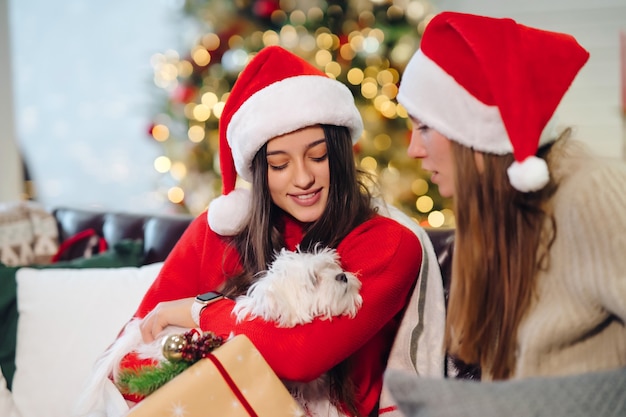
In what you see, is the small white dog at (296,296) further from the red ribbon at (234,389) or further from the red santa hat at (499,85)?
the red santa hat at (499,85)

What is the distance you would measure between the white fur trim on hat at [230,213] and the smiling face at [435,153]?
547mm

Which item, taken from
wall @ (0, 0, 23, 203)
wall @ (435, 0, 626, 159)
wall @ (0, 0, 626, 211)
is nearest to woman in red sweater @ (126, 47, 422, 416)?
wall @ (0, 0, 23, 203)

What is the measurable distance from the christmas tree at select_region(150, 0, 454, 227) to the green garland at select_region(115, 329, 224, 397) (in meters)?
1.97

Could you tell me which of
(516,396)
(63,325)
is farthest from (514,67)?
(63,325)

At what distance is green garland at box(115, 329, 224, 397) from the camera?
1139mm

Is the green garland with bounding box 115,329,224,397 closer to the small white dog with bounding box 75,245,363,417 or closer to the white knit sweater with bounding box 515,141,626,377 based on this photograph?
the small white dog with bounding box 75,245,363,417

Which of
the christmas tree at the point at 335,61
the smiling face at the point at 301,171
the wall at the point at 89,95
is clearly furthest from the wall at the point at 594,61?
the smiling face at the point at 301,171

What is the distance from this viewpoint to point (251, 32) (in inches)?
132

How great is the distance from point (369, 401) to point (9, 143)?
281 cm

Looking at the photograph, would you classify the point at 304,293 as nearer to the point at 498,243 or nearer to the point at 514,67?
the point at 498,243

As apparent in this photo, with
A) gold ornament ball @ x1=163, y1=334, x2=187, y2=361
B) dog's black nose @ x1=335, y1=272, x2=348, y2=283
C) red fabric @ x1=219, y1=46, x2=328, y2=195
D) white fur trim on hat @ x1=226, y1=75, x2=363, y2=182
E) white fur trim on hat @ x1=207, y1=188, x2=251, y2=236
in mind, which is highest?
red fabric @ x1=219, y1=46, x2=328, y2=195

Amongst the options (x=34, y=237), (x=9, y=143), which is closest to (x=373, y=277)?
(x=34, y=237)

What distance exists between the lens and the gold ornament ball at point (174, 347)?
115 centimetres

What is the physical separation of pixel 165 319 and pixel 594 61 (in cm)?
302
